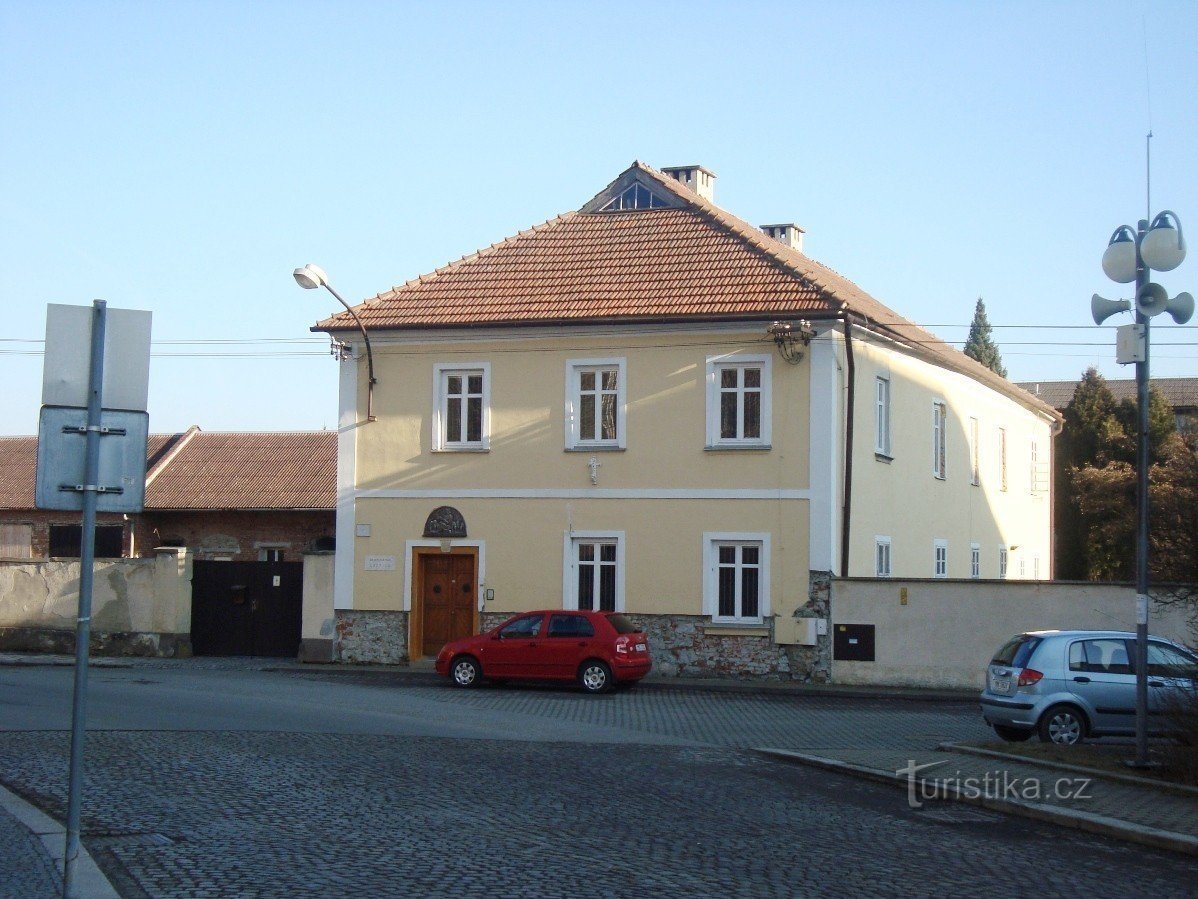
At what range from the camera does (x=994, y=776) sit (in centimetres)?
1387

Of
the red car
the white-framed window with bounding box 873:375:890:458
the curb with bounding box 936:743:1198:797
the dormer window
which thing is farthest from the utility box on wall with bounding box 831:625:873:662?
the dormer window

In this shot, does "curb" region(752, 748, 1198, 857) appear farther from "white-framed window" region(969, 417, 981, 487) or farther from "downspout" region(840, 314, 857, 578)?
"white-framed window" region(969, 417, 981, 487)

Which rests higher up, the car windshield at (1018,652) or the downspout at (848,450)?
the downspout at (848,450)

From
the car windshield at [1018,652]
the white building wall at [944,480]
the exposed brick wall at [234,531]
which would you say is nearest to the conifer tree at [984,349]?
the white building wall at [944,480]

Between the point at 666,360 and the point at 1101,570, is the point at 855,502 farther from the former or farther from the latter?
the point at 1101,570

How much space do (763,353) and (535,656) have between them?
7.54 metres

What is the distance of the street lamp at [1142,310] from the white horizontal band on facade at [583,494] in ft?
42.2

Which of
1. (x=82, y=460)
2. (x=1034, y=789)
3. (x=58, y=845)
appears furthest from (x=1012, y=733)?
(x=82, y=460)

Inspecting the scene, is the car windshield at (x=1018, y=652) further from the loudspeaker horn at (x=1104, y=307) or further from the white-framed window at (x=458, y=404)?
the white-framed window at (x=458, y=404)

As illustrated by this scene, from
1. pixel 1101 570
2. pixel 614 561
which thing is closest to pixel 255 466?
pixel 614 561

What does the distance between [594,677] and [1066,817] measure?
43.3 ft

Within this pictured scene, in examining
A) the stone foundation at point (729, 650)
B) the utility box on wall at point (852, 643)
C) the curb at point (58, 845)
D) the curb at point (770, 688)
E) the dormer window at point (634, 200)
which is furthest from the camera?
the dormer window at point (634, 200)

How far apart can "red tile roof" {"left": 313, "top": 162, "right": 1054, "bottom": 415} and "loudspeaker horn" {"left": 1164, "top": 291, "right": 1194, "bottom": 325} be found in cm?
1269

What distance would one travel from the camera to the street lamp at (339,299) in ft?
88.0
